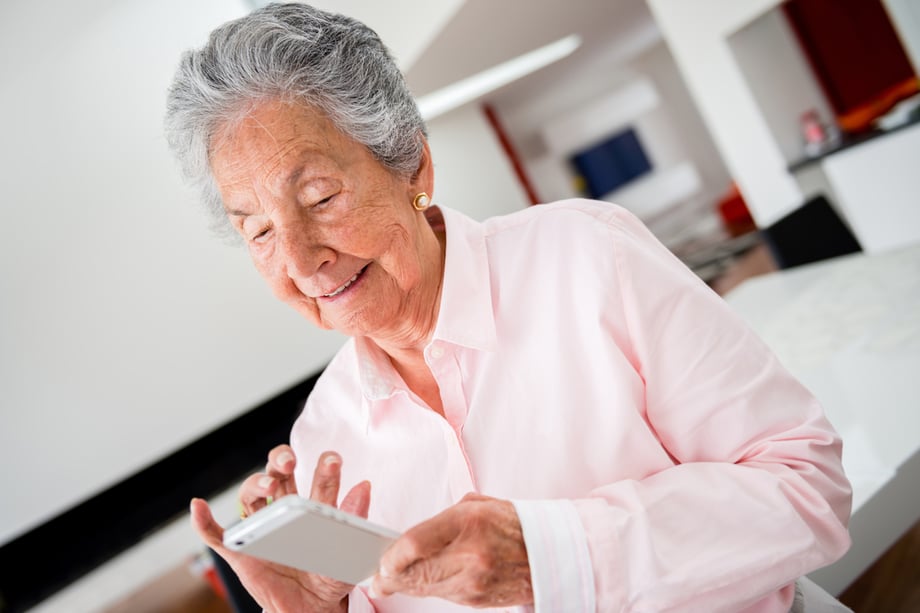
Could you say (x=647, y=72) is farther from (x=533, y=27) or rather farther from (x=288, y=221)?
(x=288, y=221)

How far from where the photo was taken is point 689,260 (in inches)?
352

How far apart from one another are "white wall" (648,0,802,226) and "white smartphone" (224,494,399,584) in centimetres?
494

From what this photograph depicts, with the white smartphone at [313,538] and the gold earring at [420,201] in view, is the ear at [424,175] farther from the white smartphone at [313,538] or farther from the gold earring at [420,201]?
the white smartphone at [313,538]

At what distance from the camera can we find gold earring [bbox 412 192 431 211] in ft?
3.65

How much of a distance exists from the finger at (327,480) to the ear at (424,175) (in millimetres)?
451

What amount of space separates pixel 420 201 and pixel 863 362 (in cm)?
115

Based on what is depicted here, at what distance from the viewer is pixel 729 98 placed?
16.9 feet

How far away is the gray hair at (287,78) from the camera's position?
0.96 m

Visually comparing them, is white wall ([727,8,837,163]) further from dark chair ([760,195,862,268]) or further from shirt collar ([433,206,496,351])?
shirt collar ([433,206,496,351])

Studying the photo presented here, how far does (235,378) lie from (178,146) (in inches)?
218

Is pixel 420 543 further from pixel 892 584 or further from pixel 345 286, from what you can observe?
pixel 892 584

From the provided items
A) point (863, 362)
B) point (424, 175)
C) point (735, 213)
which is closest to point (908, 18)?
point (863, 362)

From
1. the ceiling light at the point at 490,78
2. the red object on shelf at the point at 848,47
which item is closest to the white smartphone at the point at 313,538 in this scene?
the ceiling light at the point at 490,78

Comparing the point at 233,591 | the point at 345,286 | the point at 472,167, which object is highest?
the point at 472,167
